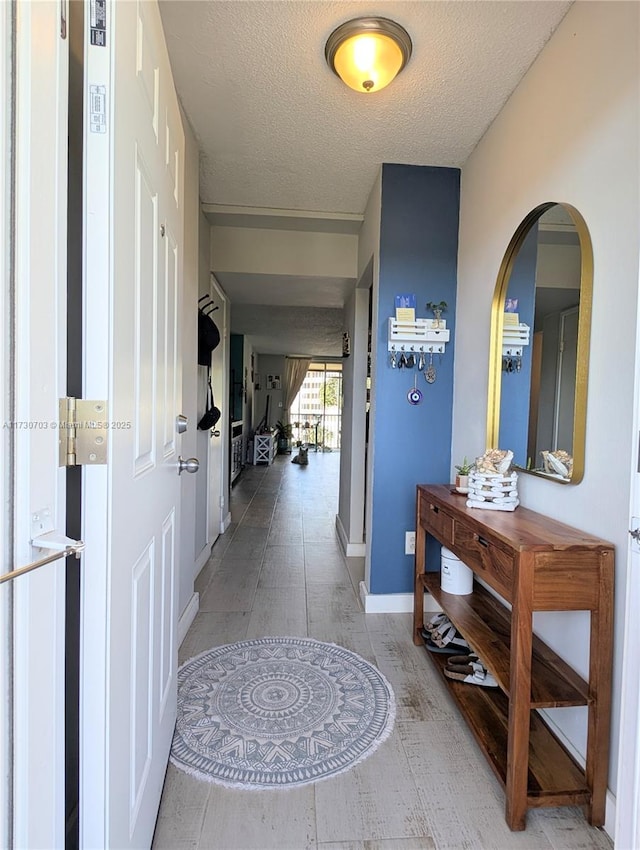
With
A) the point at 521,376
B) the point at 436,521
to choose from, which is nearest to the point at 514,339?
the point at 521,376

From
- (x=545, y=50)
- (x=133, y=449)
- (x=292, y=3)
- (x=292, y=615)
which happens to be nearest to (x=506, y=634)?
(x=292, y=615)

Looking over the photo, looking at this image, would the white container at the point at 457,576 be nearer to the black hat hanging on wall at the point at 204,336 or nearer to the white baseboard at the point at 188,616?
the white baseboard at the point at 188,616

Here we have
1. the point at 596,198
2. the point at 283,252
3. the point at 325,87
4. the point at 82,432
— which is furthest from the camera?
the point at 283,252

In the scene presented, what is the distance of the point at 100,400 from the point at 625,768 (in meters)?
1.32

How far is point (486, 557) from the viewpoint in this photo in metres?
1.42

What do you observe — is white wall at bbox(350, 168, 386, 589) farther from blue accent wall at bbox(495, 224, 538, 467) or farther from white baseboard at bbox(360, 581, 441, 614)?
blue accent wall at bbox(495, 224, 538, 467)

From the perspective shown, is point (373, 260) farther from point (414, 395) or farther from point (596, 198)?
point (596, 198)

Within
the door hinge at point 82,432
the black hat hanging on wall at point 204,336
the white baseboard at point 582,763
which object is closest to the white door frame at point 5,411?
the door hinge at point 82,432

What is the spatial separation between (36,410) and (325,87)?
1825mm

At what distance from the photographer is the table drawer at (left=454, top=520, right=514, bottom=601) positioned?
1.28m

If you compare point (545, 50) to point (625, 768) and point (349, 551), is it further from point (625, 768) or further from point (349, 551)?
point (349, 551)

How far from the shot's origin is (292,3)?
1401 millimetres

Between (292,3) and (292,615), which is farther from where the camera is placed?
(292,615)

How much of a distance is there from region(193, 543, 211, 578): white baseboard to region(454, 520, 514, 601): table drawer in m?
1.84
